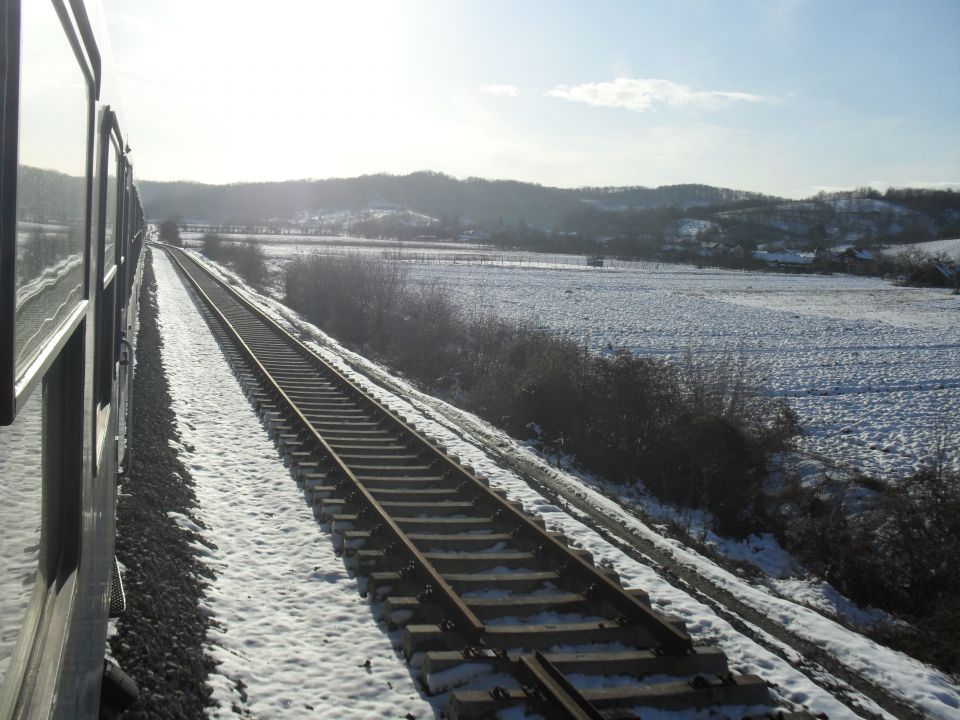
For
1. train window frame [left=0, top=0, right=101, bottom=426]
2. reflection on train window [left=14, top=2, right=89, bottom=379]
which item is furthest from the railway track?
train window frame [left=0, top=0, right=101, bottom=426]

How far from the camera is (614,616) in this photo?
5.89 metres

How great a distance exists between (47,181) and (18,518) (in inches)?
30.3

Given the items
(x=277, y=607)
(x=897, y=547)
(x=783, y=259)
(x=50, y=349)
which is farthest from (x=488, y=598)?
(x=783, y=259)

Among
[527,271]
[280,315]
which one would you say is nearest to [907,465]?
[280,315]

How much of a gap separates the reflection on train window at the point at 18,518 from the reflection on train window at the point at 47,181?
202mm

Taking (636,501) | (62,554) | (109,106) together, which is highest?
(109,106)

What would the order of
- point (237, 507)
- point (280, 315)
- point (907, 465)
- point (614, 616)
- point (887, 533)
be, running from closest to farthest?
point (614, 616)
point (237, 507)
point (887, 533)
point (907, 465)
point (280, 315)

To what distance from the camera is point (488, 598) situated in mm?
6047

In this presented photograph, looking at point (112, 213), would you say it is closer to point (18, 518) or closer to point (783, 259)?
point (18, 518)

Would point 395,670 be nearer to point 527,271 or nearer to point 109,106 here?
point 109,106

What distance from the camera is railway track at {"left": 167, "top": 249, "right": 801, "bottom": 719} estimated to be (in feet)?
15.9

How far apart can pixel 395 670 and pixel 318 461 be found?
4.51 metres

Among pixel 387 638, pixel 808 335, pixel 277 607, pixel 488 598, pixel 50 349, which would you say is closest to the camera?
pixel 50 349

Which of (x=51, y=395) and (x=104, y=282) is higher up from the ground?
(x=104, y=282)
